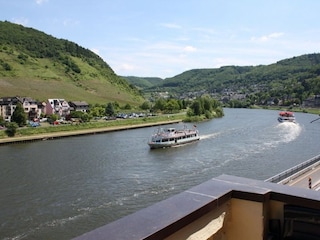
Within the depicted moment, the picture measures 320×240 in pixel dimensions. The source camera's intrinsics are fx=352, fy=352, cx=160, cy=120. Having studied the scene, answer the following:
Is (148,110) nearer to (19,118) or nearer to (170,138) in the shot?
(19,118)

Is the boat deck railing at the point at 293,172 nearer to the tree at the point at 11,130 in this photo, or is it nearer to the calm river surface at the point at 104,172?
the calm river surface at the point at 104,172

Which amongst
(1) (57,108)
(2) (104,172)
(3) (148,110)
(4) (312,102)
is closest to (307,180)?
(2) (104,172)

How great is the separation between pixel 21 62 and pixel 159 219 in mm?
106773

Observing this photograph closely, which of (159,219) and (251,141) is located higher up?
(159,219)

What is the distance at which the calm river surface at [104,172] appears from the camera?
1667 cm

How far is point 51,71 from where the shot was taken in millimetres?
104688

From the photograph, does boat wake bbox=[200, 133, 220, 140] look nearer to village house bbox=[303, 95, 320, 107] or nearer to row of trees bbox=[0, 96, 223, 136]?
row of trees bbox=[0, 96, 223, 136]

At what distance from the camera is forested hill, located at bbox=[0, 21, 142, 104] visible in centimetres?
8769

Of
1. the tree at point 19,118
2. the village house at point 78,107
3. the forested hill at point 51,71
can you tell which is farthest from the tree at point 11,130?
the forested hill at point 51,71

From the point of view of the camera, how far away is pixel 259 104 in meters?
148

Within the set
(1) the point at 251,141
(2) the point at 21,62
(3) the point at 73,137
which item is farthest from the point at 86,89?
(1) the point at 251,141

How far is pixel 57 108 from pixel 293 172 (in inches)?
2390

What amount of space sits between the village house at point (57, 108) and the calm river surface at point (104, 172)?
87.4ft

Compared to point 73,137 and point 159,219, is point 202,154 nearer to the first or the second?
point 73,137
